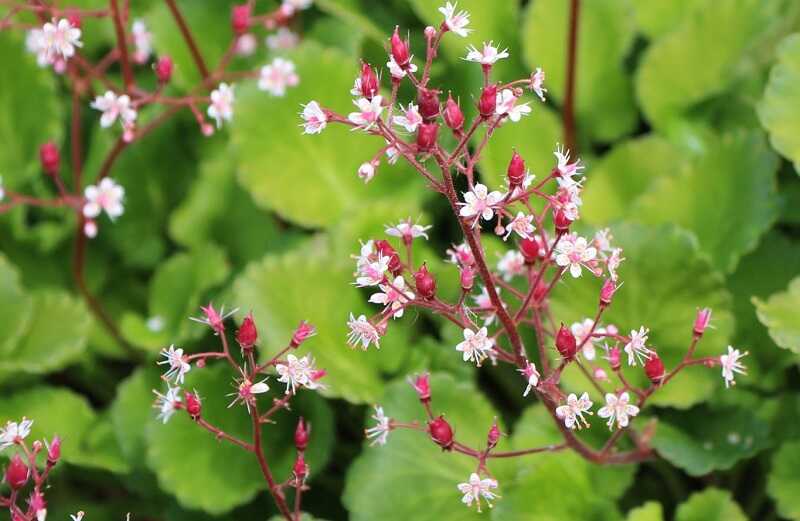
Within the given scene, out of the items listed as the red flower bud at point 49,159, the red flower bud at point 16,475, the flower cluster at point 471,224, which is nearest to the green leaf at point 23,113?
the red flower bud at point 49,159

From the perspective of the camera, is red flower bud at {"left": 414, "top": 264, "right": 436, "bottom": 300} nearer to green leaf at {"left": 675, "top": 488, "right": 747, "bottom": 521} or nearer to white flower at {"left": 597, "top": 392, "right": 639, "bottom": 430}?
white flower at {"left": 597, "top": 392, "right": 639, "bottom": 430}

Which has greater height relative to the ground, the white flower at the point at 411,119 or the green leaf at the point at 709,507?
the white flower at the point at 411,119

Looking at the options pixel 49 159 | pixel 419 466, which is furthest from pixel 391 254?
pixel 49 159

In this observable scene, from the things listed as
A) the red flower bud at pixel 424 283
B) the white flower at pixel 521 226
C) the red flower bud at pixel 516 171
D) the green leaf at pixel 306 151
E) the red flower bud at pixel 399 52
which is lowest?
the green leaf at pixel 306 151

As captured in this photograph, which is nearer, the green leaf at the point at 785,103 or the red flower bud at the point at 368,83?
the red flower bud at the point at 368,83

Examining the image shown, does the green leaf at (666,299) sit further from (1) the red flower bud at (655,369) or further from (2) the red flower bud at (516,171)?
(2) the red flower bud at (516,171)

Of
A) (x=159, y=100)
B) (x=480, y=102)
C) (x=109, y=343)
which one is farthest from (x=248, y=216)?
(x=480, y=102)
